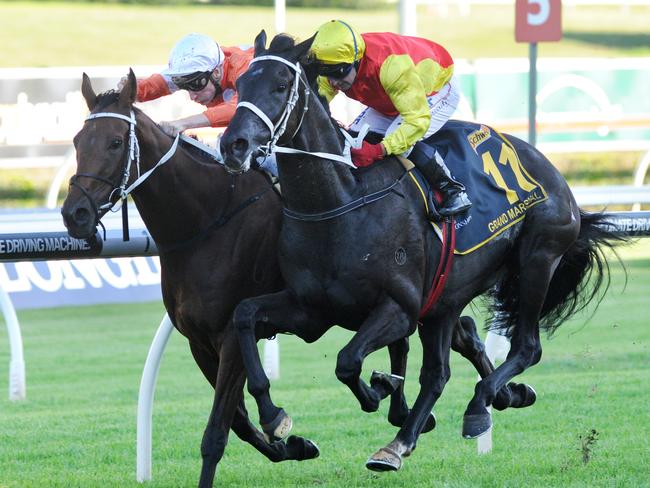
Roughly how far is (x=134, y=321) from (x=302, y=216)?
7034mm

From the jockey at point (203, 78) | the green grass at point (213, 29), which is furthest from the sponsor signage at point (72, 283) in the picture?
the green grass at point (213, 29)

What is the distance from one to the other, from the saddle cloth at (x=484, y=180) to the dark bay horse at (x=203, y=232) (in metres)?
0.74

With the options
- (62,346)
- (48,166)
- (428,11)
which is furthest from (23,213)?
(428,11)

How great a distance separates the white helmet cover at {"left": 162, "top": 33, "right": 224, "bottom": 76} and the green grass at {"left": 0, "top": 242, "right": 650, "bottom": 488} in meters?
1.72

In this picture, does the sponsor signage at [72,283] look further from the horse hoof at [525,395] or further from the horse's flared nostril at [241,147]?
the horse's flared nostril at [241,147]

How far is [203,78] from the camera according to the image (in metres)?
4.99

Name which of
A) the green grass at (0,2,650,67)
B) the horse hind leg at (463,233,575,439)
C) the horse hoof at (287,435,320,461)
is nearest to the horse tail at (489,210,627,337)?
the horse hind leg at (463,233,575,439)

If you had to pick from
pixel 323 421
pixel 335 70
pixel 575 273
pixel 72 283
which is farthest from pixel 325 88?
pixel 72 283

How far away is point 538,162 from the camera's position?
5500mm

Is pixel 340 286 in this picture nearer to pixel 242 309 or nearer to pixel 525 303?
pixel 242 309

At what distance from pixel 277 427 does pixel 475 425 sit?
0.87 m

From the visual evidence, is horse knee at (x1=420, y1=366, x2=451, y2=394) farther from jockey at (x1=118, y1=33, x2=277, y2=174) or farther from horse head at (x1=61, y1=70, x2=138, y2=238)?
horse head at (x1=61, y1=70, x2=138, y2=238)

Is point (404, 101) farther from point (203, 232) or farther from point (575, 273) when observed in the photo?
point (575, 273)

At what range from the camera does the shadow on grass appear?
1235 inches
